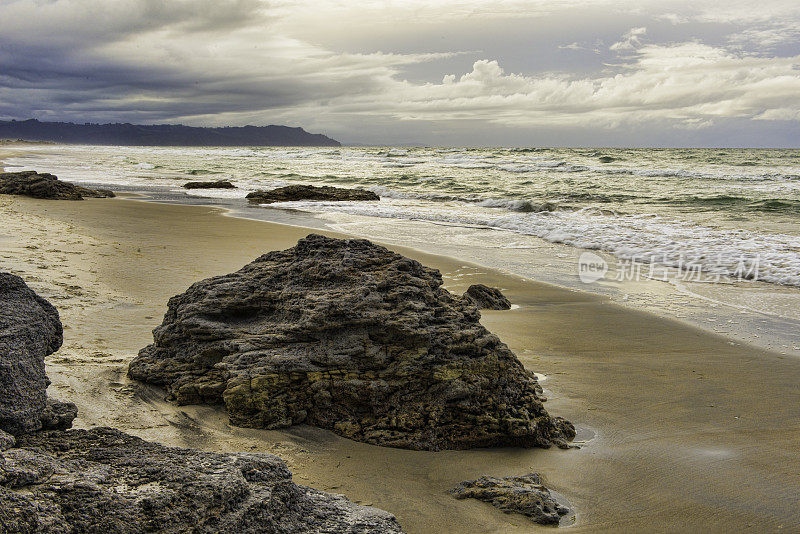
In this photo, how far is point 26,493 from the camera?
5.33 ft

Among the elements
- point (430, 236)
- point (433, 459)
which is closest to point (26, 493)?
point (433, 459)

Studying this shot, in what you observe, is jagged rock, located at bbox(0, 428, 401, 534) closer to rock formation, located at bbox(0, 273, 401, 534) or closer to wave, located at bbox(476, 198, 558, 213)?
rock formation, located at bbox(0, 273, 401, 534)

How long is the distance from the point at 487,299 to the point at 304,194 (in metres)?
15.4

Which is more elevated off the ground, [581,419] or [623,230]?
[623,230]

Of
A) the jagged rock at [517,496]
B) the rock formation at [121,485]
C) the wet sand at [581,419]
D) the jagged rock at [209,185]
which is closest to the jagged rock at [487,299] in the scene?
the wet sand at [581,419]

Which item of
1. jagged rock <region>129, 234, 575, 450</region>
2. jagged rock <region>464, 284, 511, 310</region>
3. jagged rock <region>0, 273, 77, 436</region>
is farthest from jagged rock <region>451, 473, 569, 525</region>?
jagged rock <region>464, 284, 511, 310</region>

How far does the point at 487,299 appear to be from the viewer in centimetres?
680

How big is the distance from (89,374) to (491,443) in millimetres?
2517

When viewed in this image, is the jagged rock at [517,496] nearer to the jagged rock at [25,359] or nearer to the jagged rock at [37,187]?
the jagged rock at [25,359]

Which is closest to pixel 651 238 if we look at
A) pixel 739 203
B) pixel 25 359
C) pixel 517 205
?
pixel 517 205

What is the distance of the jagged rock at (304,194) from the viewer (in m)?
20.4

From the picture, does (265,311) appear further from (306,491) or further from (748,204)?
(748,204)

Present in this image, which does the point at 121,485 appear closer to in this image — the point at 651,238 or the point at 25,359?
the point at 25,359

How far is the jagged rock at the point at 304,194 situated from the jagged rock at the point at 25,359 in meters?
17.6
